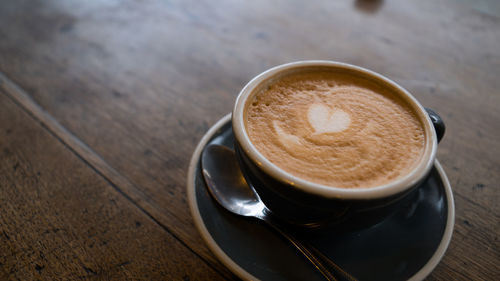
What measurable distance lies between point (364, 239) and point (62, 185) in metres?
0.67

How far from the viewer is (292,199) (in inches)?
22.2

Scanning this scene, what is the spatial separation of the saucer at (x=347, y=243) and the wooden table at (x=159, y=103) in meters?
0.07

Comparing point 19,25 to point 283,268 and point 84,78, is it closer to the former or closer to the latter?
point 84,78

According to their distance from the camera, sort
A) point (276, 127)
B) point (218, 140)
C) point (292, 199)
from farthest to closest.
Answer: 1. point (218, 140)
2. point (276, 127)
3. point (292, 199)

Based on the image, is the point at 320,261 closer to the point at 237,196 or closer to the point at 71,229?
the point at 237,196

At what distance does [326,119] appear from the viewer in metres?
0.69

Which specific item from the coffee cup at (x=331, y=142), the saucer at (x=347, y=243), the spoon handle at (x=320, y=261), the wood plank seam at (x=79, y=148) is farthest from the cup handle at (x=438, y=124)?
the wood plank seam at (x=79, y=148)

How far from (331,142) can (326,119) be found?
2.4 inches

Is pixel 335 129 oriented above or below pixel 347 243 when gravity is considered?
above

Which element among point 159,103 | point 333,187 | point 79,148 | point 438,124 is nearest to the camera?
point 333,187

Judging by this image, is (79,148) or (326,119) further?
(79,148)

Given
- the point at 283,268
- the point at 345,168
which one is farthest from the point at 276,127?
the point at 283,268

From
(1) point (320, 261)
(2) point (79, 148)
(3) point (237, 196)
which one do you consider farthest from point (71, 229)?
(1) point (320, 261)

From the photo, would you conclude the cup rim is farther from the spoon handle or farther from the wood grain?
the wood grain
